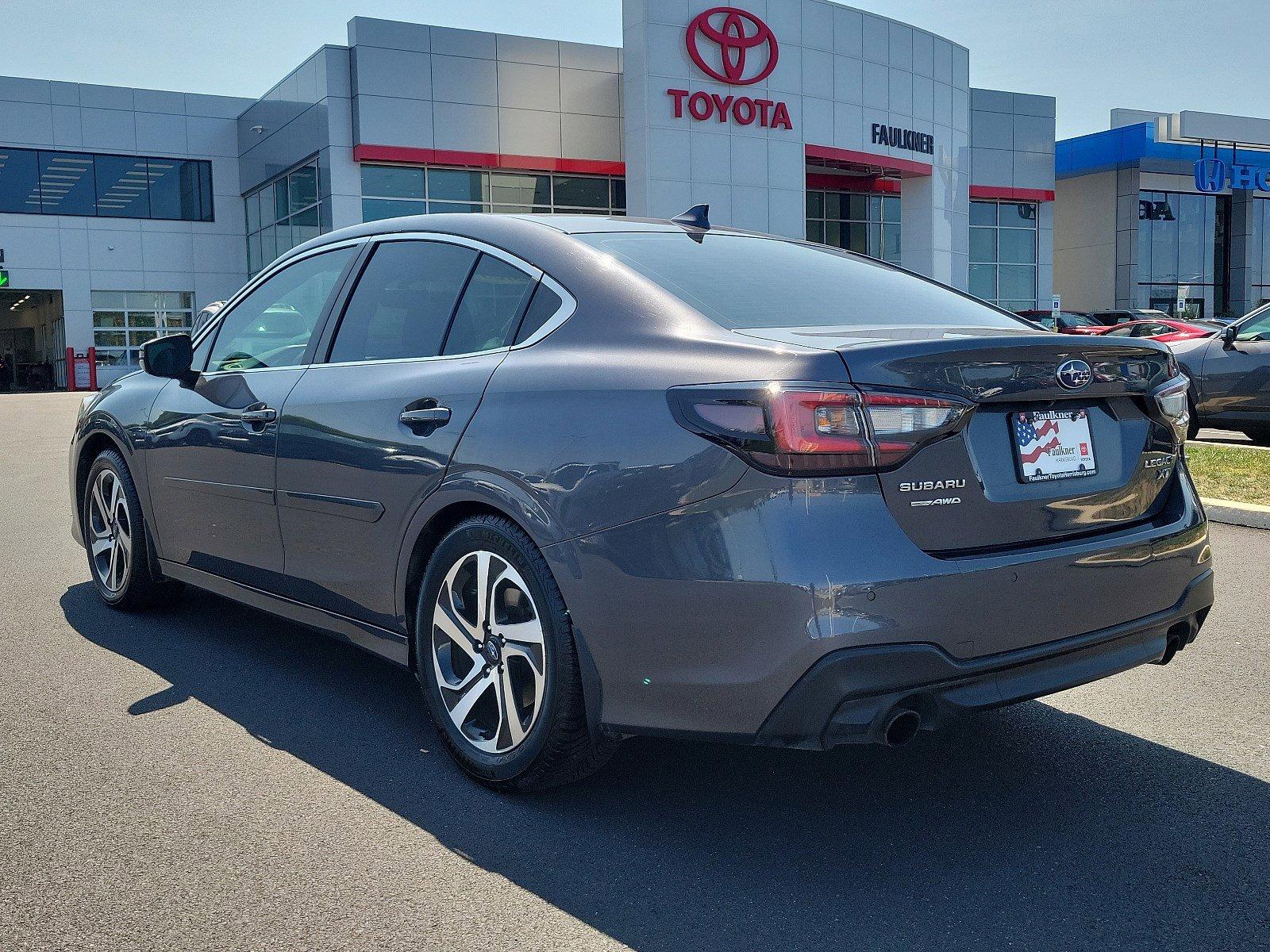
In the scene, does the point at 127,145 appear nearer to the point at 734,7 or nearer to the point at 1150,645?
the point at 734,7

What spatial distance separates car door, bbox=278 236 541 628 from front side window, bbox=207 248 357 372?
22 cm

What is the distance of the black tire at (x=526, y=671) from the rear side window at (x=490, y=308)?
1.81 feet

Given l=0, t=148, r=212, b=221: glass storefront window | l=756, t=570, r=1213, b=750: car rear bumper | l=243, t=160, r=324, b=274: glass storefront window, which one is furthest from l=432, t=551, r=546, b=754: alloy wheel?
l=0, t=148, r=212, b=221: glass storefront window

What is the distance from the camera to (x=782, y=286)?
3.60 meters

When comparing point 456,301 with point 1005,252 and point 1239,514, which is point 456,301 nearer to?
point 1239,514

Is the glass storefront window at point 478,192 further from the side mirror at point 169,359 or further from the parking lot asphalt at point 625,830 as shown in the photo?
the parking lot asphalt at point 625,830

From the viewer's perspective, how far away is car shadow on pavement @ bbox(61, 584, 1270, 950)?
2621 mm

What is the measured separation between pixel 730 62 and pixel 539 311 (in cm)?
2800

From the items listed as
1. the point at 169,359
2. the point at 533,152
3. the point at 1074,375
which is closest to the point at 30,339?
the point at 533,152

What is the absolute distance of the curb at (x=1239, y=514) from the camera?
7.53 m

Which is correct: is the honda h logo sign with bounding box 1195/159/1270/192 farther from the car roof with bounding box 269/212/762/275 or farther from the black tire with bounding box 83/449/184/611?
the black tire with bounding box 83/449/184/611

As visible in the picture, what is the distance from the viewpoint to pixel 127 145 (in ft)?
134

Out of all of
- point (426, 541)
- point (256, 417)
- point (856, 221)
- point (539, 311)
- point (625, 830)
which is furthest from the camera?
point (856, 221)

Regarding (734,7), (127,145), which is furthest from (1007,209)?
(127,145)
